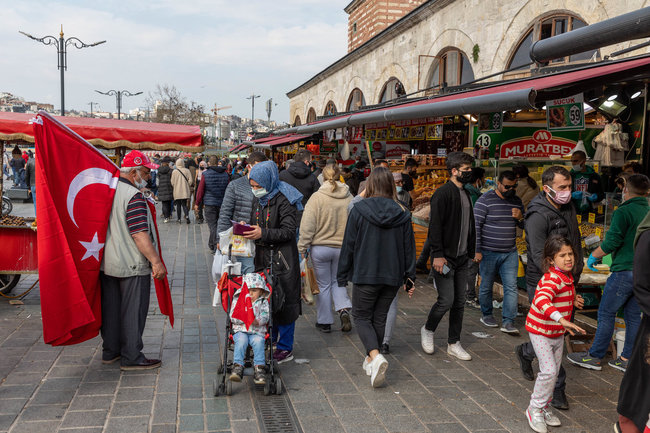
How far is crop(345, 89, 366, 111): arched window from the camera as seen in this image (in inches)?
1003

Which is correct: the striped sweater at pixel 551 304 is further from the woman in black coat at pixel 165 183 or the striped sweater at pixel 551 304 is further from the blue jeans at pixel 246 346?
the woman in black coat at pixel 165 183

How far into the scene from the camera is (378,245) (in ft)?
15.6

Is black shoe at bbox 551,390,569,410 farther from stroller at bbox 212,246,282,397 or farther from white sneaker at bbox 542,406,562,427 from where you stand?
stroller at bbox 212,246,282,397

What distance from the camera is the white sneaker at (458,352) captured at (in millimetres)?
5414

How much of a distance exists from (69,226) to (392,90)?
18206 mm

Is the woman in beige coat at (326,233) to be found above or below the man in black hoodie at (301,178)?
below

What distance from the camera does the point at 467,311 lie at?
7293 millimetres

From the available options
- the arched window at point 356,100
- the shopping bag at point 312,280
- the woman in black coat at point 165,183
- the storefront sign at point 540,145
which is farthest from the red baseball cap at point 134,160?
the arched window at point 356,100

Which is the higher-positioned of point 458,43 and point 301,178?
point 458,43

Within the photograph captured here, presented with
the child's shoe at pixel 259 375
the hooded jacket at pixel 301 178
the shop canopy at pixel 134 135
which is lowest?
the child's shoe at pixel 259 375

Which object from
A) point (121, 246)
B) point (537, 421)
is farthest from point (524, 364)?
point (121, 246)

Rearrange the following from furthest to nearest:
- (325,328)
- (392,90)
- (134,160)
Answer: (392,90) < (325,328) < (134,160)

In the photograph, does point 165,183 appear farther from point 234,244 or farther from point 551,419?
point 551,419

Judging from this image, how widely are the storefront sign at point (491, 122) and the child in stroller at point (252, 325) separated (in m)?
5.37
